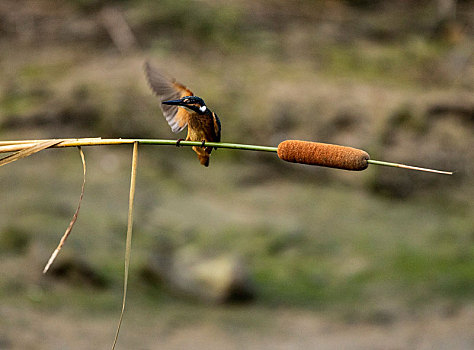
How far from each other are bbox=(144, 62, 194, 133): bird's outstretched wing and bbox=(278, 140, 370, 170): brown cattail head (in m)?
0.89

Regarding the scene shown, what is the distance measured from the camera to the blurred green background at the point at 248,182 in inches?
245

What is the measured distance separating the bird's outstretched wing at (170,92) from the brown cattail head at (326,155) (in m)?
0.89

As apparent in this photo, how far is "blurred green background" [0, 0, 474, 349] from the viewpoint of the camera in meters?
6.23

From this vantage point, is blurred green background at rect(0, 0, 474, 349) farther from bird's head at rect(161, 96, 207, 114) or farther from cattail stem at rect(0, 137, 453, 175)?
cattail stem at rect(0, 137, 453, 175)

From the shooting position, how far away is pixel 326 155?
157 cm

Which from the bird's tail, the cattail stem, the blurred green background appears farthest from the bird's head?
the blurred green background

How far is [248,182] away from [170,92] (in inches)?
250

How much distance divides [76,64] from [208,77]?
1736 millimetres

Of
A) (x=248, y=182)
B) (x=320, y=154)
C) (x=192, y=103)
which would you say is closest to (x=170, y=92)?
(x=192, y=103)

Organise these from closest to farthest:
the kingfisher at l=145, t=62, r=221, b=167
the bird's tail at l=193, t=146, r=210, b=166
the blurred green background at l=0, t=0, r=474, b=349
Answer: the kingfisher at l=145, t=62, r=221, b=167, the bird's tail at l=193, t=146, r=210, b=166, the blurred green background at l=0, t=0, r=474, b=349

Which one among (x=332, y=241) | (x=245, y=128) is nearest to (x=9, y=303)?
(x=332, y=241)

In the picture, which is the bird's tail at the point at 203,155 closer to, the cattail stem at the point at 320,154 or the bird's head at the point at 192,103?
the bird's head at the point at 192,103

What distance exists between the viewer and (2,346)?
5016 millimetres

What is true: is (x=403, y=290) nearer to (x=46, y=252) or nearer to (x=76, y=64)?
(x=46, y=252)
